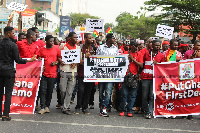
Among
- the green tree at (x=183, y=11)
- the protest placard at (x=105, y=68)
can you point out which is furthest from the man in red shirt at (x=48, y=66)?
the green tree at (x=183, y=11)

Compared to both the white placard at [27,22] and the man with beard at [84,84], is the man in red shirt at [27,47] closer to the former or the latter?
the man with beard at [84,84]

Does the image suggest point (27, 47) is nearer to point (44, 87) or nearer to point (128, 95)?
point (44, 87)

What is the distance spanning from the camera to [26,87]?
7941 mm

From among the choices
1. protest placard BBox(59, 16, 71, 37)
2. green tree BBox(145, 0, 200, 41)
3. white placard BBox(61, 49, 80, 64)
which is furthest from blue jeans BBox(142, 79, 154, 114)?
green tree BBox(145, 0, 200, 41)

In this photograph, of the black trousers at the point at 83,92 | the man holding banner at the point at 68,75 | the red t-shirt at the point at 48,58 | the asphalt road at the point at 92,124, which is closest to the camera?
the asphalt road at the point at 92,124

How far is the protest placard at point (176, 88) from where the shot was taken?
7.94m

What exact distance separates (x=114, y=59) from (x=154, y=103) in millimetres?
1493

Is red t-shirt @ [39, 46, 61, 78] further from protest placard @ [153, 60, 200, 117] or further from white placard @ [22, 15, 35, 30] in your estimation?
white placard @ [22, 15, 35, 30]

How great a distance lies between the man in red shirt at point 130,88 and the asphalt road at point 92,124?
0.96ft

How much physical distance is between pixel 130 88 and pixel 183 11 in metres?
29.9

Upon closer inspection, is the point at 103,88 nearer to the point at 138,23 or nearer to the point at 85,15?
the point at 138,23

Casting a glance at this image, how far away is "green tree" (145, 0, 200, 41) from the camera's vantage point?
1340 inches

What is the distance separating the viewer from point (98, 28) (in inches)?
420

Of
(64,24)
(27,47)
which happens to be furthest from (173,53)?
(64,24)
